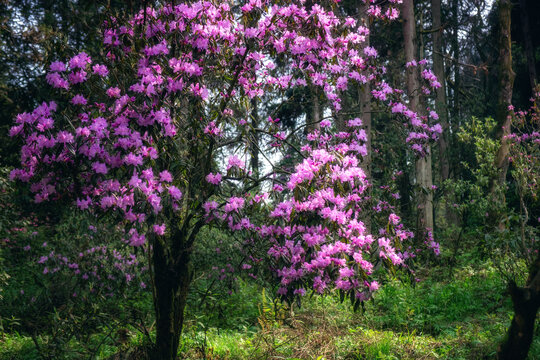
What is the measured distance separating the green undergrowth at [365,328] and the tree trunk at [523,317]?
56.0 inches

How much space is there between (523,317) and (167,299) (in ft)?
9.78

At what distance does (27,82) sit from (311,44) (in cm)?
817

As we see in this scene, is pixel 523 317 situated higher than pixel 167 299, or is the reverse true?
pixel 523 317

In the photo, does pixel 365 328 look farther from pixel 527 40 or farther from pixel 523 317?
pixel 527 40

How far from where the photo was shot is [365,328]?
582 cm

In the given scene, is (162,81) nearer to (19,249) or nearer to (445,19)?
(19,249)

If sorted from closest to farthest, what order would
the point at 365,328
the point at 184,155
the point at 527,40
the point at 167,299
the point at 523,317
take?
the point at 523,317 → the point at 184,155 → the point at 167,299 → the point at 365,328 → the point at 527,40

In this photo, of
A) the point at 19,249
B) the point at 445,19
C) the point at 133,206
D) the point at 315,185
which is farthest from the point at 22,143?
the point at 445,19

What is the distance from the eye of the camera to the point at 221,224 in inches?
144

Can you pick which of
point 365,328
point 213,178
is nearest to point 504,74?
point 365,328

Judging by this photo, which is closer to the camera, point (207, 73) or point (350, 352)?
point (207, 73)

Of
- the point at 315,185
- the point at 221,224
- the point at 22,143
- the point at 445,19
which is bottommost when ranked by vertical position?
the point at 221,224

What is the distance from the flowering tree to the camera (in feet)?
10.2

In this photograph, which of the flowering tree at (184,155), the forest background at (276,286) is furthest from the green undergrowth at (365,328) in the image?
the flowering tree at (184,155)
